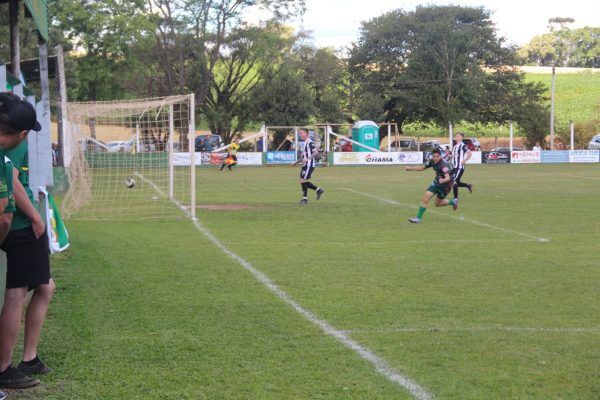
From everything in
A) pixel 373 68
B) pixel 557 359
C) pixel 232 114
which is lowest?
pixel 557 359

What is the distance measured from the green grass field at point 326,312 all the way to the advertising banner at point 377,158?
32.1 meters

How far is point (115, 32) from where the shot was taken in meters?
53.6

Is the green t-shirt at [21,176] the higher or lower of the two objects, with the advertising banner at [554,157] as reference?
higher

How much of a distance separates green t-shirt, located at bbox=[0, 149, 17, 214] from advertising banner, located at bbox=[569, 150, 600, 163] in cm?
4687

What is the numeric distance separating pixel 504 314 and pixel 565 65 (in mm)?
127189

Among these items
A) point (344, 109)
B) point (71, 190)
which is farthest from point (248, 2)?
point (71, 190)

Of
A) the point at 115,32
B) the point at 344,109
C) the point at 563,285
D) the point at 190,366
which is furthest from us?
the point at 344,109

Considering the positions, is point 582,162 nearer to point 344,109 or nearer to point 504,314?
point 344,109

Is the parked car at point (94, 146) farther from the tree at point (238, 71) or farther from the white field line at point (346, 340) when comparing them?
the tree at point (238, 71)

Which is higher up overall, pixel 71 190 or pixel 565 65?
pixel 565 65

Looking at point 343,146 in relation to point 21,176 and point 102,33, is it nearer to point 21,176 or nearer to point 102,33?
point 102,33

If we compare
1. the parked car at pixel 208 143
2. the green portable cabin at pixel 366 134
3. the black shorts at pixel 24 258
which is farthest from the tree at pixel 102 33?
the black shorts at pixel 24 258

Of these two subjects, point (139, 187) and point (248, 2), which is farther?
point (248, 2)

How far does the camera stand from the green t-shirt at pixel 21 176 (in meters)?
4.98
